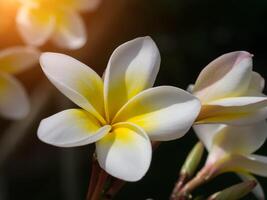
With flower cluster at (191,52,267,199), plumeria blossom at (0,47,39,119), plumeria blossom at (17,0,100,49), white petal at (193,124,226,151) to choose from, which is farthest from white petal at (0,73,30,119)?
flower cluster at (191,52,267,199)

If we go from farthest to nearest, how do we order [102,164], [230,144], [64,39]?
[64,39], [230,144], [102,164]

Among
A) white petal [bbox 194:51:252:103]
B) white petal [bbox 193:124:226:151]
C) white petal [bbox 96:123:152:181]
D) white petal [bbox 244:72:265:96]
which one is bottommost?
white petal [bbox 193:124:226:151]

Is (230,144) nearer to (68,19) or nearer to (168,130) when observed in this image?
(168,130)

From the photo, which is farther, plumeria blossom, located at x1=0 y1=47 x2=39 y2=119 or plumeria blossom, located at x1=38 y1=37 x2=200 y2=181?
plumeria blossom, located at x1=0 y1=47 x2=39 y2=119

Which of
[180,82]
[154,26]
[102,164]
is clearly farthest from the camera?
[180,82]

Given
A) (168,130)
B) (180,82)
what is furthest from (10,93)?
(180,82)

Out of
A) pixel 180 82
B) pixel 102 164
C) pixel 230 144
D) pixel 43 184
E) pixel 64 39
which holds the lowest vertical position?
pixel 43 184

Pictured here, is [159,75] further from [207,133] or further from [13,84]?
A: [207,133]

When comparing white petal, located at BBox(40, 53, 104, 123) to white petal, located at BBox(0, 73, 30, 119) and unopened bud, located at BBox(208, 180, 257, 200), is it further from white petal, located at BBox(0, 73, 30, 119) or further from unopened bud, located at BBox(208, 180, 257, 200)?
white petal, located at BBox(0, 73, 30, 119)
